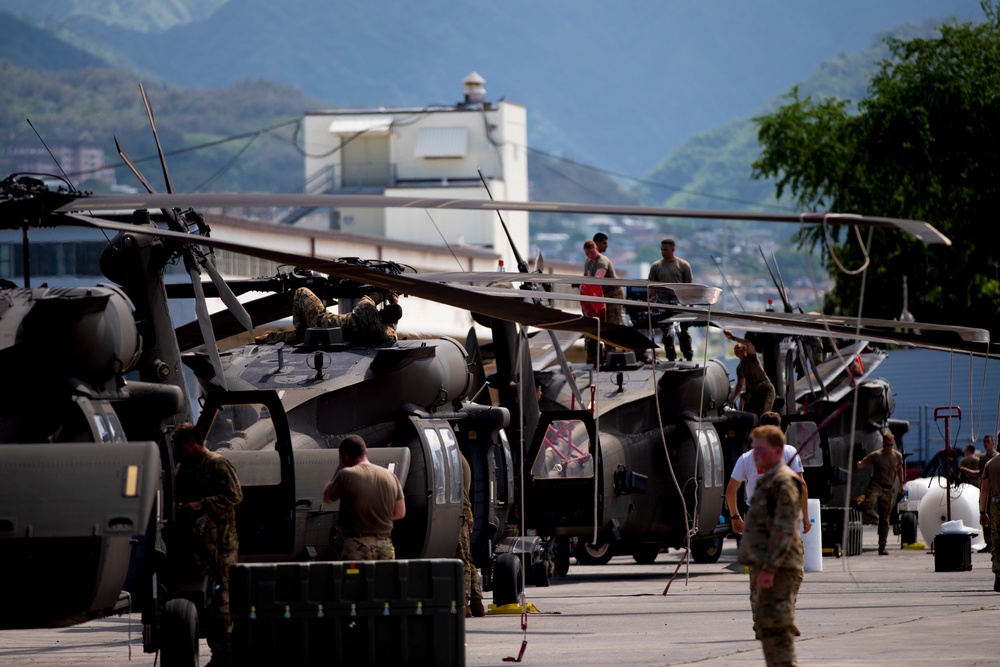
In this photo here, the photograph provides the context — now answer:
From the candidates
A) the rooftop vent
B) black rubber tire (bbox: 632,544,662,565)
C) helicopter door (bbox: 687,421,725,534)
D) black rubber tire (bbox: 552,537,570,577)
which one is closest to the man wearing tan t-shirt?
helicopter door (bbox: 687,421,725,534)

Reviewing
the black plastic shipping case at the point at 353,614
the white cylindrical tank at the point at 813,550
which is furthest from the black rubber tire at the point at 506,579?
the white cylindrical tank at the point at 813,550

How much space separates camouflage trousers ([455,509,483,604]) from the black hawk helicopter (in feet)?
1.01

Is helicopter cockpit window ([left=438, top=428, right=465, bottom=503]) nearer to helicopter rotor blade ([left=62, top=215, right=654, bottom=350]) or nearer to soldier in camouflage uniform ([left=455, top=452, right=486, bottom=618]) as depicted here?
soldier in camouflage uniform ([left=455, top=452, right=486, bottom=618])

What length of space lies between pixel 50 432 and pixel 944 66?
100 feet

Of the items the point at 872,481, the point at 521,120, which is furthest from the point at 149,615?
the point at 521,120

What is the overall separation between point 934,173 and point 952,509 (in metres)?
13.1

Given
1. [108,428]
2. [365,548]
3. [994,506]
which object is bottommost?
[994,506]

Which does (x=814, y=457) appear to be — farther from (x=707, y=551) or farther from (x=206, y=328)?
(x=206, y=328)

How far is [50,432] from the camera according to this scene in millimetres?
10758

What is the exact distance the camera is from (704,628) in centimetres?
1458

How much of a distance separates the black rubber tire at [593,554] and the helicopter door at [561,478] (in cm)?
274

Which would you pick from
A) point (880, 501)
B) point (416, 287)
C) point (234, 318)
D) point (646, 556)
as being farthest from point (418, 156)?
point (416, 287)

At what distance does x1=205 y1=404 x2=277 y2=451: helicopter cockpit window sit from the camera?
14250 millimetres

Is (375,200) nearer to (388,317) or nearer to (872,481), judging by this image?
(388,317)
